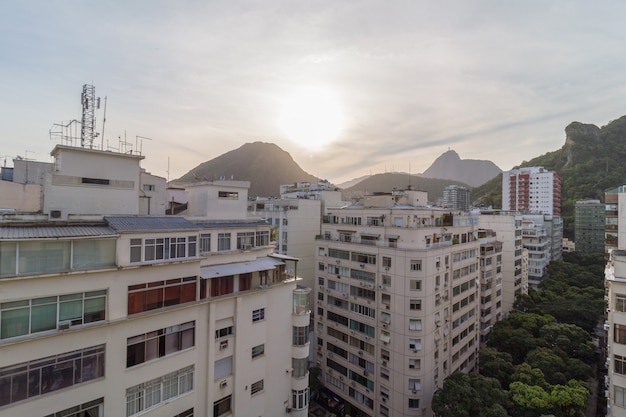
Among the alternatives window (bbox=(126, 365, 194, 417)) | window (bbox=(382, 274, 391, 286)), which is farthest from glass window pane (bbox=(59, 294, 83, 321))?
window (bbox=(382, 274, 391, 286))

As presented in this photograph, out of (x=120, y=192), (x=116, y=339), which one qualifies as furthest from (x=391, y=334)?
(x=120, y=192)

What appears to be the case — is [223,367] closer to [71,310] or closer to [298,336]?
[298,336]

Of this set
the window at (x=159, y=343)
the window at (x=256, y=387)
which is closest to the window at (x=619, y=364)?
the window at (x=256, y=387)

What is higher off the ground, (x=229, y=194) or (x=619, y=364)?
(x=229, y=194)

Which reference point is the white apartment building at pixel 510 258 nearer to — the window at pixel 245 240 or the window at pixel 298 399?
the window at pixel 298 399

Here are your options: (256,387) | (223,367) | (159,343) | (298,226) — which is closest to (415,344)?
(256,387)

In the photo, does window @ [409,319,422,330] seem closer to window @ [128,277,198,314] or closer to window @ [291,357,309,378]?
window @ [291,357,309,378]

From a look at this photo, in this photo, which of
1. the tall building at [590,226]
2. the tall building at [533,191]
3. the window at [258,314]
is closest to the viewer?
the window at [258,314]
